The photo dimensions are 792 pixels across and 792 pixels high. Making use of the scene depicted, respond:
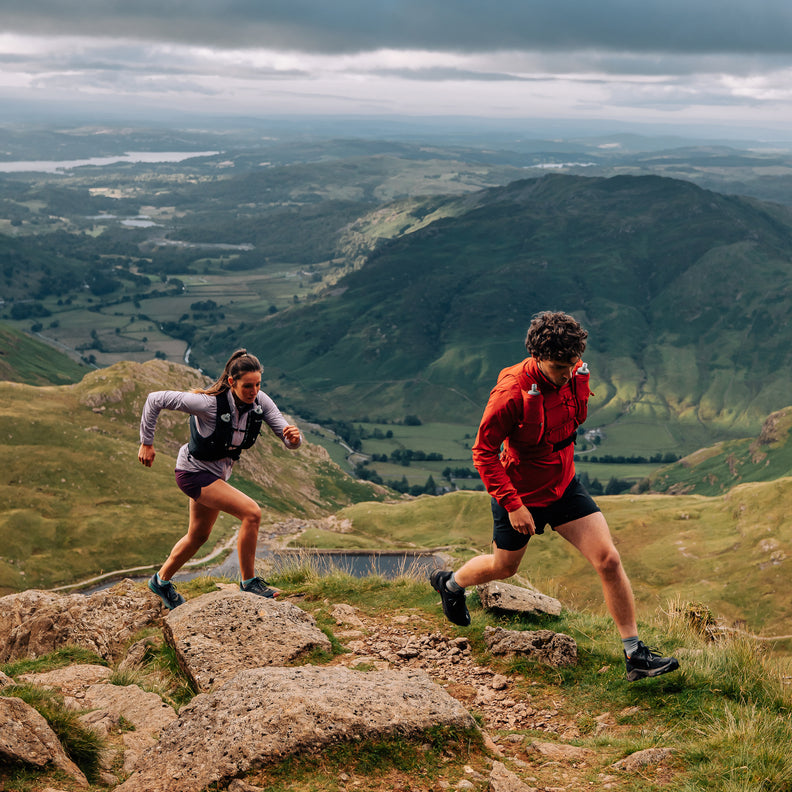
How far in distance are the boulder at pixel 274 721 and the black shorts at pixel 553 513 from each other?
2.63 metres

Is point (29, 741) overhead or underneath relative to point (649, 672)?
overhead

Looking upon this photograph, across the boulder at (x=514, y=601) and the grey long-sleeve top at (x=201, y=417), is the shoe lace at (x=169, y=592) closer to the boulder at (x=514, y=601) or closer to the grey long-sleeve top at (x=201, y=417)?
the grey long-sleeve top at (x=201, y=417)

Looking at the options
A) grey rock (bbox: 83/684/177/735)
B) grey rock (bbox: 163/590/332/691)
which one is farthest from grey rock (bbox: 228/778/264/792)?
grey rock (bbox: 163/590/332/691)

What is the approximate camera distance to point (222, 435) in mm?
12258

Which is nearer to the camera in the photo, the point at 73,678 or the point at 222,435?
the point at 73,678

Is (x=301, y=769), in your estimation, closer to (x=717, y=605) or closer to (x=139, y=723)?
(x=139, y=723)

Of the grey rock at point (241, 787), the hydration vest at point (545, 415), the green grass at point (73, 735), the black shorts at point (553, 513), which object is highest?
the hydration vest at point (545, 415)

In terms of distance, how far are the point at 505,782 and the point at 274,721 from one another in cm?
249

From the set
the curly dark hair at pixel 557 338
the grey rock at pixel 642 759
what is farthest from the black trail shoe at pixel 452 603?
the curly dark hair at pixel 557 338

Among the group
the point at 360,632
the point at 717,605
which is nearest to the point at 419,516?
the point at 717,605

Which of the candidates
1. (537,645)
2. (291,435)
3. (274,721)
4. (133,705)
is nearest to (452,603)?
(537,645)

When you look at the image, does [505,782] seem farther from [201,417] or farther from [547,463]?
[201,417]

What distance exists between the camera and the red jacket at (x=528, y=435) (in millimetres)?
9570

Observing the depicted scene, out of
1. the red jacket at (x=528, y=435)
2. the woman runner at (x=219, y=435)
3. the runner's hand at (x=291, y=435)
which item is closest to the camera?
the red jacket at (x=528, y=435)
